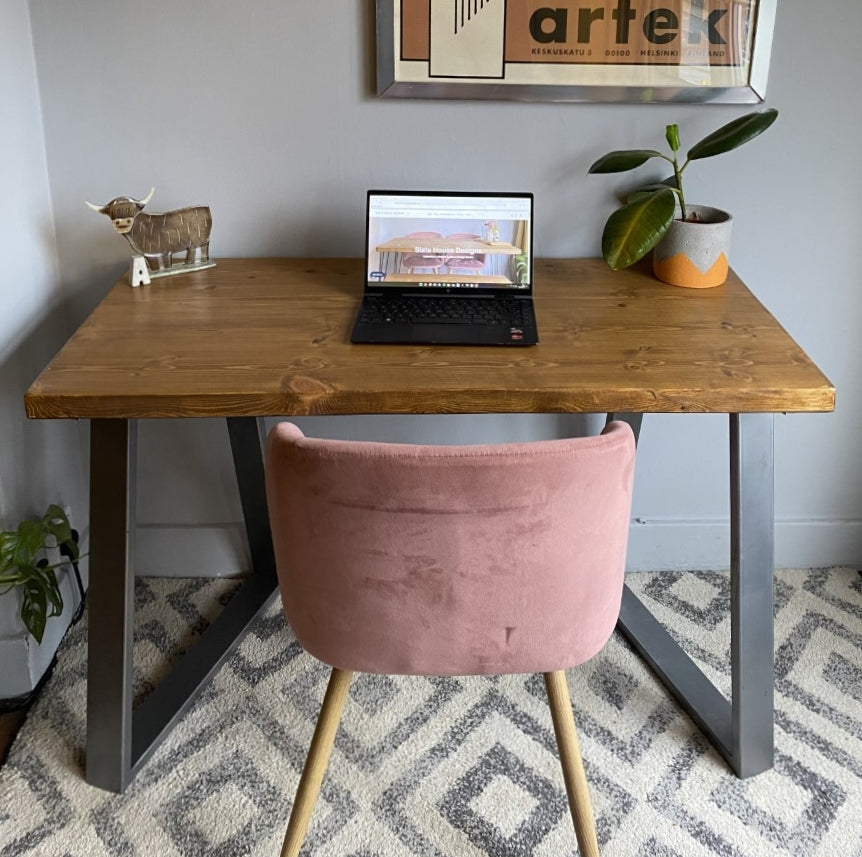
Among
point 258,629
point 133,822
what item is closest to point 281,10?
point 258,629

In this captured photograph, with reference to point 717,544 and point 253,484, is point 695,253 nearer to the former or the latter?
point 717,544

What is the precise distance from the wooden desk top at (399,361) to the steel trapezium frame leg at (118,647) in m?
0.12

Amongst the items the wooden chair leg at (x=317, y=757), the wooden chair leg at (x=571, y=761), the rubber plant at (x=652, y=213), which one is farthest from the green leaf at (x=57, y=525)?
the rubber plant at (x=652, y=213)

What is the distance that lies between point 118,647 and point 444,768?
1.91 ft

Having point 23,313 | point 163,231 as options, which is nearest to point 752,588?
point 163,231

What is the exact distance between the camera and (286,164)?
1.77m

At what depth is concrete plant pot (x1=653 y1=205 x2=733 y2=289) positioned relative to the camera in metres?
1.64

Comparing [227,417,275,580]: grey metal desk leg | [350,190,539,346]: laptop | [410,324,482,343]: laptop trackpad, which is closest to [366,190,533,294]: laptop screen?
[350,190,539,346]: laptop

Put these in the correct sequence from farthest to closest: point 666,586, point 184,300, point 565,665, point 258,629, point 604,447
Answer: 1. point 666,586
2. point 258,629
3. point 184,300
4. point 565,665
5. point 604,447

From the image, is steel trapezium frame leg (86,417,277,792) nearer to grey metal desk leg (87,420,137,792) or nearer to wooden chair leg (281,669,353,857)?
grey metal desk leg (87,420,137,792)

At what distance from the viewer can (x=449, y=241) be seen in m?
1.65

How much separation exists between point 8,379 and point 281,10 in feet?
2.67

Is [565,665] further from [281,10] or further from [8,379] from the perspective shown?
[281,10]

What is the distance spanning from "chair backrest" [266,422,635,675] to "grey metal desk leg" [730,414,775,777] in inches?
13.4
